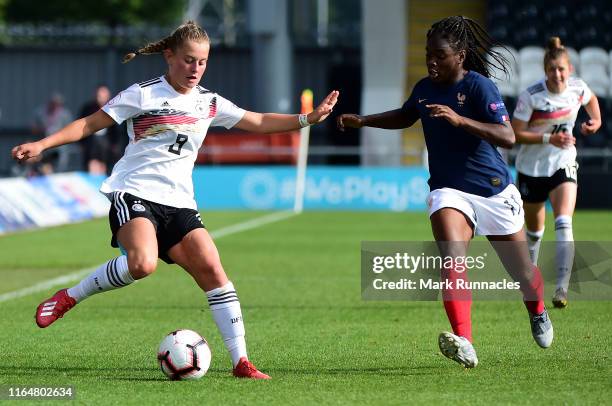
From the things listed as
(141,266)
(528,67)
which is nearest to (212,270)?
(141,266)

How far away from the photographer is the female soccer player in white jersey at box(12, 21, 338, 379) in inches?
298

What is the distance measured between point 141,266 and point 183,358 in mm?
577

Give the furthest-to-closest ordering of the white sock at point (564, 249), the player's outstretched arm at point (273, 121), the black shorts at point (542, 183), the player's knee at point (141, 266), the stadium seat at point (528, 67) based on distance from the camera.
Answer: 1. the stadium seat at point (528, 67)
2. the black shorts at point (542, 183)
3. the white sock at point (564, 249)
4. the player's outstretched arm at point (273, 121)
5. the player's knee at point (141, 266)

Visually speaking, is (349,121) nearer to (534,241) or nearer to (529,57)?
(534,241)

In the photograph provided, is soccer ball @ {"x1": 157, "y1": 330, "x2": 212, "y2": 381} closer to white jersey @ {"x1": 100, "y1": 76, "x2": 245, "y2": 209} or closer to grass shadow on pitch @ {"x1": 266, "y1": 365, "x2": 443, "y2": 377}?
grass shadow on pitch @ {"x1": 266, "y1": 365, "x2": 443, "y2": 377}

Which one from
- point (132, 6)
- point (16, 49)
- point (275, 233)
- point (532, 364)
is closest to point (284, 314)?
point (532, 364)

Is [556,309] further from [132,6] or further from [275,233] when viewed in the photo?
[132,6]

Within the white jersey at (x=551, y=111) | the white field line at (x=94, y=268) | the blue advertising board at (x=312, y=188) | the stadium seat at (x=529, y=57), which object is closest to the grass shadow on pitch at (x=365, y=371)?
the white jersey at (x=551, y=111)

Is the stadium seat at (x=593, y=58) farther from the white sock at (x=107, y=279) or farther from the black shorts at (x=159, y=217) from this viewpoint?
the white sock at (x=107, y=279)

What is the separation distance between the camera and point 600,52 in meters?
34.4

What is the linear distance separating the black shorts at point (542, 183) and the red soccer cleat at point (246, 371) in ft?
15.3

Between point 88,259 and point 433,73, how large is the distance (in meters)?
9.24

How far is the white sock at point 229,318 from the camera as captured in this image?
7.58 meters

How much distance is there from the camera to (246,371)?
7.46 meters
